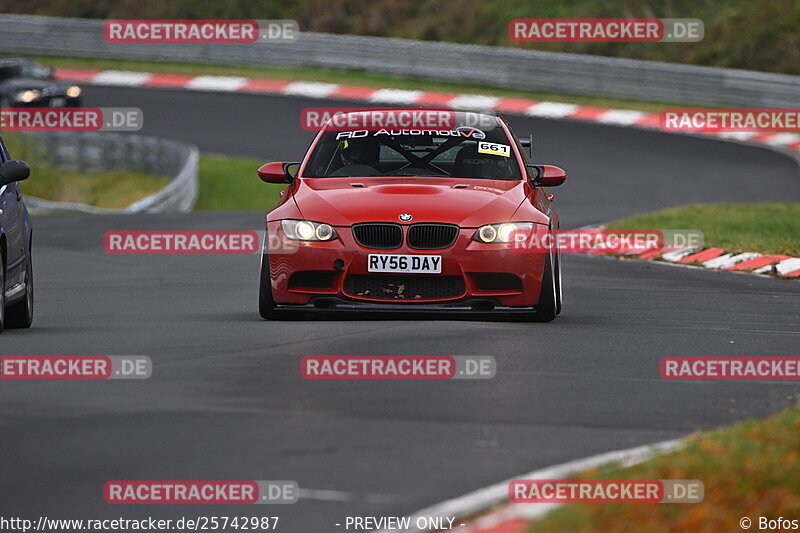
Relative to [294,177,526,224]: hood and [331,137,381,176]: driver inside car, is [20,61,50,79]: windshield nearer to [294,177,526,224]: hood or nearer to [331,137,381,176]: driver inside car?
[331,137,381,176]: driver inside car

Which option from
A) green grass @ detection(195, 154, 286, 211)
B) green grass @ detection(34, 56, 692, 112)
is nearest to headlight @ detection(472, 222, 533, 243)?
green grass @ detection(195, 154, 286, 211)

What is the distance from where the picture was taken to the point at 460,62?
1484 inches

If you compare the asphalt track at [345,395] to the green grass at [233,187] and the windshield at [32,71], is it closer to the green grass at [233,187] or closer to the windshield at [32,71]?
the green grass at [233,187]

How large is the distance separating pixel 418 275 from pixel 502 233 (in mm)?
635

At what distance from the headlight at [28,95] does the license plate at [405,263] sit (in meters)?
27.0

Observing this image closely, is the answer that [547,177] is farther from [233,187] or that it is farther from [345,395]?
[233,187]

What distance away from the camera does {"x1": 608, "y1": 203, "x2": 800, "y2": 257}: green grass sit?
17500 millimetres

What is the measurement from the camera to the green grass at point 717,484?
545 centimetres

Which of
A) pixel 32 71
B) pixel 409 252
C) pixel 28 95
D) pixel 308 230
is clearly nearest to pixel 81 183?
pixel 28 95

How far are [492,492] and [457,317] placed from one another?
530cm

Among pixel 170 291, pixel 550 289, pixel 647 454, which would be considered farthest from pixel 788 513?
pixel 170 291

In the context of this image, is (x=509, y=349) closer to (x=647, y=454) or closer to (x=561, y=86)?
(x=647, y=454)

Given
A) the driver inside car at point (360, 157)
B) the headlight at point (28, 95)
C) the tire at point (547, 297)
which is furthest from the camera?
the headlight at point (28, 95)

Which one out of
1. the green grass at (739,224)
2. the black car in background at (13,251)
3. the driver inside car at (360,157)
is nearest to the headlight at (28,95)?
the green grass at (739,224)
